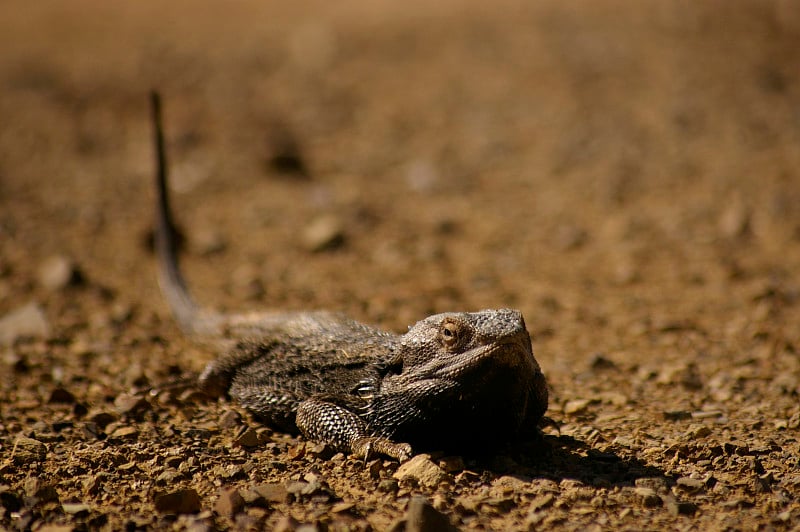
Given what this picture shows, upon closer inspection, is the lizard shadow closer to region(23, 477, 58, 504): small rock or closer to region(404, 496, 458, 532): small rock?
region(404, 496, 458, 532): small rock

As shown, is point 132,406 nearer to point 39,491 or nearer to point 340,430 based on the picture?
point 39,491

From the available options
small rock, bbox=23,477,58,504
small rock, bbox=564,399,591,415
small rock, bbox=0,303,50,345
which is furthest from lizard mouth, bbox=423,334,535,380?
small rock, bbox=0,303,50,345

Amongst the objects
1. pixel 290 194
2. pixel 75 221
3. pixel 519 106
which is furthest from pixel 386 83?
pixel 75 221

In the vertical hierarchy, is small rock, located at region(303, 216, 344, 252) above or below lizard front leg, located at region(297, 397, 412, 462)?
above

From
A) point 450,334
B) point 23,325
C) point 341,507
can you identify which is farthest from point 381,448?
point 23,325

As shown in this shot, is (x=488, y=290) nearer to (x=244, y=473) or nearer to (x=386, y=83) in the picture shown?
(x=244, y=473)

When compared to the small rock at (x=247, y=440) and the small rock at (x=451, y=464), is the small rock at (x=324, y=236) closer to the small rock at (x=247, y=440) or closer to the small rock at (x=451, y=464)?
the small rock at (x=247, y=440)

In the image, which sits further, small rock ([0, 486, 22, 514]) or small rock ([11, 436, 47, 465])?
small rock ([11, 436, 47, 465])

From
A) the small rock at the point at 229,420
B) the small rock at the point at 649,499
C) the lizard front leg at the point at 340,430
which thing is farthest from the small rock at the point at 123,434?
the small rock at the point at 649,499
